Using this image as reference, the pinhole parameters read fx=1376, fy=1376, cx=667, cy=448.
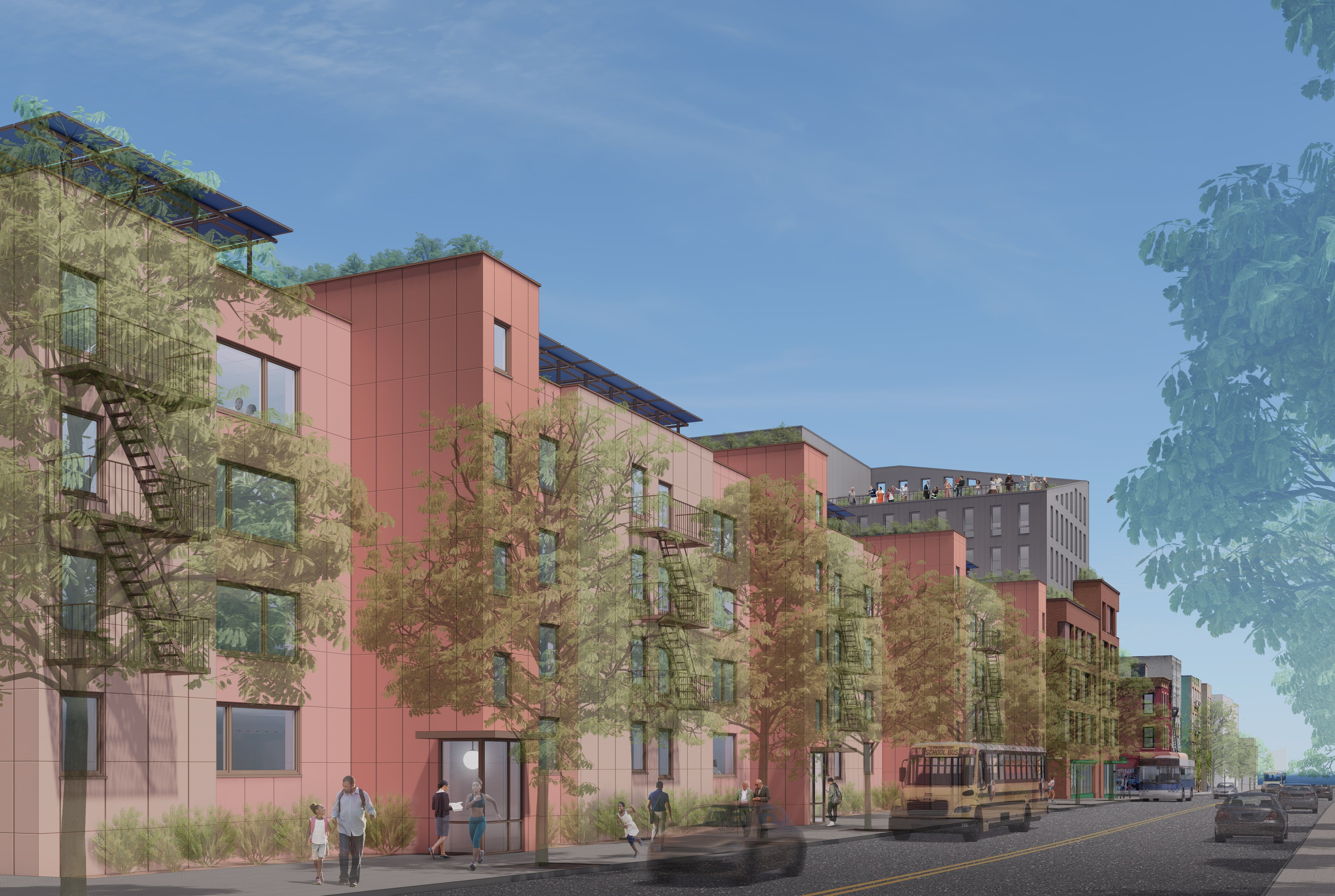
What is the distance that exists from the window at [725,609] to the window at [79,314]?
2745 cm

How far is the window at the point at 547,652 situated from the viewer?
33.1 metres

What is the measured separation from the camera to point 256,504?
33938 mm

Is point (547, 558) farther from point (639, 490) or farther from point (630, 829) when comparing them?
point (639, 490)

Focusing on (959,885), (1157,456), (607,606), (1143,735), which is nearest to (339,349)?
(607,606)

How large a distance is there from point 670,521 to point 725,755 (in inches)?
436

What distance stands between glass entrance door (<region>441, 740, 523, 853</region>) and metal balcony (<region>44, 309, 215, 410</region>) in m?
12.4

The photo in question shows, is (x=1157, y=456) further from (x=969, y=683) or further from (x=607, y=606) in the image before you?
(x=969, y=683)

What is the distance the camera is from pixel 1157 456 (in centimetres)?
1809

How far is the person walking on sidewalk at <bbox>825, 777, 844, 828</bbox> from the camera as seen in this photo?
52531mm

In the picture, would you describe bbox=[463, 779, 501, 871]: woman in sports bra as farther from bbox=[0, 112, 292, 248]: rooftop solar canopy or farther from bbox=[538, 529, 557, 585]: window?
bbox=[0, 112, 292, 248]: rooftop solar canopy

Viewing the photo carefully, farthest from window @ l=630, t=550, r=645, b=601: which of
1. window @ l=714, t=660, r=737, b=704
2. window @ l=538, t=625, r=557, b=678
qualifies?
window @ l=714, t=660, r=737, b=704

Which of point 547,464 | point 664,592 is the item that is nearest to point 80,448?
point 547,464

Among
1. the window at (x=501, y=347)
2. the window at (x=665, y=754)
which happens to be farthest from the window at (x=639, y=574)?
the window at (x=501, y=347)

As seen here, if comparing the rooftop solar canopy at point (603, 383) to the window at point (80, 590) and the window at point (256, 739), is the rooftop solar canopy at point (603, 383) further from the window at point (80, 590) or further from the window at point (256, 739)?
the window at point (80, 590)
